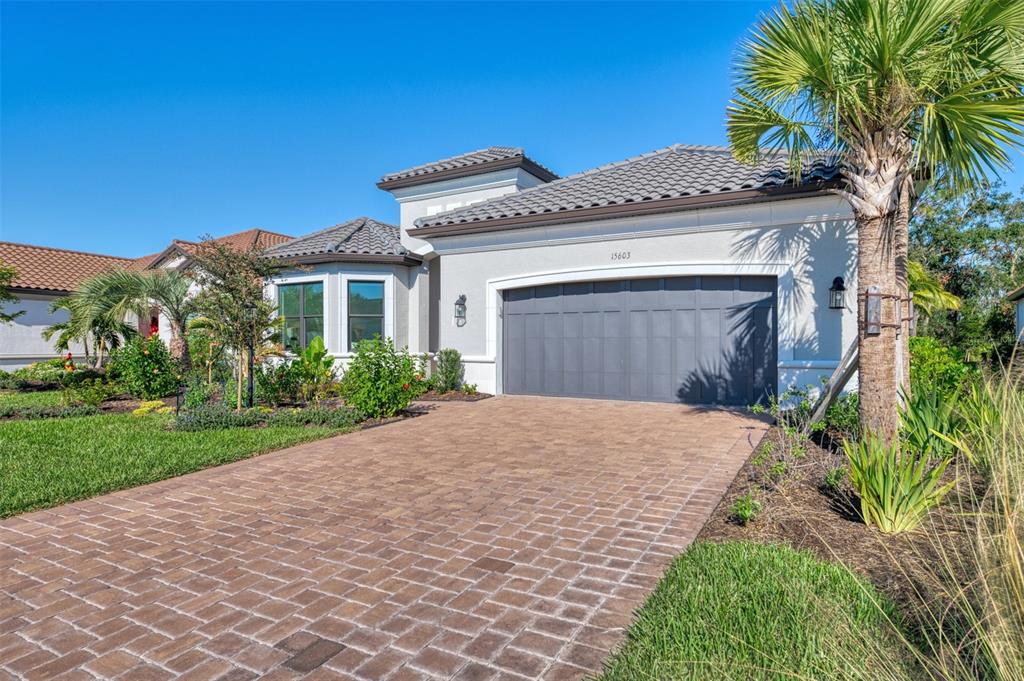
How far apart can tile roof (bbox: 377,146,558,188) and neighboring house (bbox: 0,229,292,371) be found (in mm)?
5108

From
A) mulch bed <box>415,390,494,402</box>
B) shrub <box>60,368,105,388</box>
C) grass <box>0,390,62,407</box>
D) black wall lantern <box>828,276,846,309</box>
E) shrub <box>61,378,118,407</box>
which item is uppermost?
black wall lantern <box>828,276,846,309</box>

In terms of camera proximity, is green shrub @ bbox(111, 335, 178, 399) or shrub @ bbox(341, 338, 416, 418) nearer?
shrub @ bbox(341, 338, 416, 418)

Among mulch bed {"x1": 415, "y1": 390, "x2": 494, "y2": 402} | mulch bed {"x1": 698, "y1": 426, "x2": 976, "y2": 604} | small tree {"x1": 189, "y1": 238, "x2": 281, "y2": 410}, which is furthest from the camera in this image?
mulch bed {"x1": 415, "y1": 390, "x2": 494, "y2": 402}

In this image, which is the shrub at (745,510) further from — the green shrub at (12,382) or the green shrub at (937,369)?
the green shrub at (12,382)

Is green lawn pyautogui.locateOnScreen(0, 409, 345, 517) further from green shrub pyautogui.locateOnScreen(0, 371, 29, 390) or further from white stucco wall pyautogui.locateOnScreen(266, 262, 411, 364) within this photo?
green shrub pyautogui.locateOnScreen(0, 371, 29, 390)

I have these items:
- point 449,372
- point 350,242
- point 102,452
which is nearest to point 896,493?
point 102,452

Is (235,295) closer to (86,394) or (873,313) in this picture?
(86,394)

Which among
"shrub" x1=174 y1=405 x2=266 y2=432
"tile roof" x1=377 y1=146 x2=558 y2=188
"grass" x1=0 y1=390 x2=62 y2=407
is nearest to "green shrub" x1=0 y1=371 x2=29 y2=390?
"grass" x1=0 y1=390 x2=62 y2=407

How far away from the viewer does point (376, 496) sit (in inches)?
228

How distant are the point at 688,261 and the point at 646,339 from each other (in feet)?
6.36

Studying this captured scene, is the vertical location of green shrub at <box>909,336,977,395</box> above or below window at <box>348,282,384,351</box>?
below

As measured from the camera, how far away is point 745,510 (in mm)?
4551

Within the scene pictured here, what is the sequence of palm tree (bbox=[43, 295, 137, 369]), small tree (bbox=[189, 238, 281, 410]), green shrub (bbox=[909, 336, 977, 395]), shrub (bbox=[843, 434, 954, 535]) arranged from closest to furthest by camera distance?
shrub (bbox=[843, 434, 954, 535])
green shrub (bbox=[909, 336, 977, 395])
small tree (bbox=[189, 238, 281, 410])
palm tree (bbox=[43, 295, 137, 369])

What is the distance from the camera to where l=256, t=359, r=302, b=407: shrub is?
12602 millimetres
